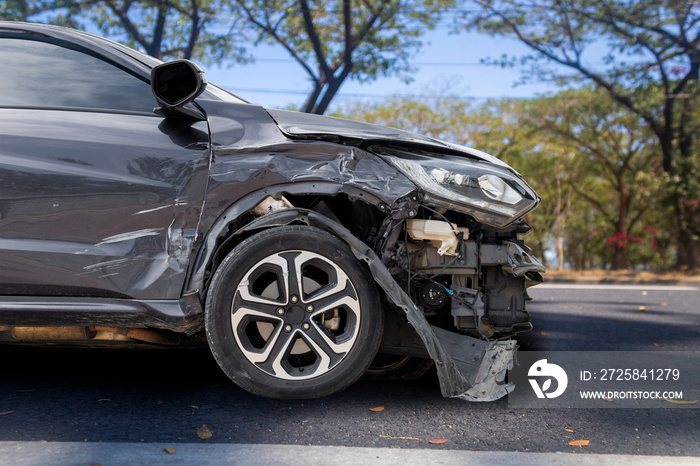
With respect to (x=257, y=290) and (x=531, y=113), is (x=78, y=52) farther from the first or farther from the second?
(x=531, y=113)

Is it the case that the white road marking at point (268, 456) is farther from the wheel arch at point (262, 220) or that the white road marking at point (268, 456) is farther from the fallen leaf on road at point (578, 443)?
the wheel arch at point (262, 220)

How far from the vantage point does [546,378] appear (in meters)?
3.08

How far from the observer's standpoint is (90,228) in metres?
2.45

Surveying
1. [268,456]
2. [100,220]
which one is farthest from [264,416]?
[100,220]

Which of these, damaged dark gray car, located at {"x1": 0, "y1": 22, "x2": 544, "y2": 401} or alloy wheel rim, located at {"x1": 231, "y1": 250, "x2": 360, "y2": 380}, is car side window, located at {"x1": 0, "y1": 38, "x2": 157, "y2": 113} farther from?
alloy wheel rim, located at {"x1": 231, "y1": 250, "x2": 360, "y2": 380}

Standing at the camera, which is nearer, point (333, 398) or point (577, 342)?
point (333, 398)

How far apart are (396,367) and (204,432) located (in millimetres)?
1111

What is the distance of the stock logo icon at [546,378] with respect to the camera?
9.44ft

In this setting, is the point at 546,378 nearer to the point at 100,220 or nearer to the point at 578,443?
the point at 578,443

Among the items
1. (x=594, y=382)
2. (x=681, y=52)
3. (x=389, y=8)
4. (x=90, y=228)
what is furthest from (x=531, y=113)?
(x=90, y=228)

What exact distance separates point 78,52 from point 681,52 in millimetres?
16159

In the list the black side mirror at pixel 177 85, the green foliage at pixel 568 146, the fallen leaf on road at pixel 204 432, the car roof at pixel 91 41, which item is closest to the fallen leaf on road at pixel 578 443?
the fallen leaf on road at pixel 204 432

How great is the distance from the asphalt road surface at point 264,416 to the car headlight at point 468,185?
0.90 m

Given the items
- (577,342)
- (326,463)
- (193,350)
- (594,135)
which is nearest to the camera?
(326,463)
